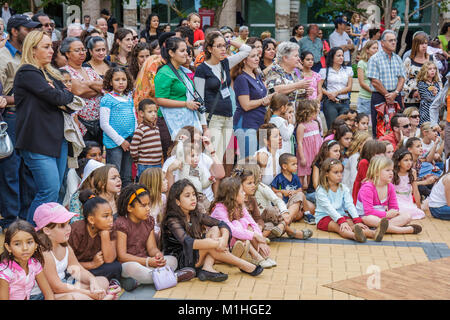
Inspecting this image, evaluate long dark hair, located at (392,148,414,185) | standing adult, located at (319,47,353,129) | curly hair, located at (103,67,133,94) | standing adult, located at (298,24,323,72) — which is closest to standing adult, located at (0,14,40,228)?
curly hair, located at (103,67,133,94)

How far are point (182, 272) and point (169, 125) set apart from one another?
221cm

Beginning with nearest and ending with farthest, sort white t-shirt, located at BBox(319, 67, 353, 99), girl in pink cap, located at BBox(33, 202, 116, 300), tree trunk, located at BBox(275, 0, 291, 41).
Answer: girl in pink cap, located at BBox(33, 202, 116, 300) → white t-shirt, located at BBox(319, 67, 353, 99) → tree trunk, located at BBox(275, 0, 291, 41)

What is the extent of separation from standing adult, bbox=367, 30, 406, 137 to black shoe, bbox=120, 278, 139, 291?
20.1ft

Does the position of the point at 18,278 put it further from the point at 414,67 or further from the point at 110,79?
the point at 414,67

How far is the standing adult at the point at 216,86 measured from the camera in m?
7.32

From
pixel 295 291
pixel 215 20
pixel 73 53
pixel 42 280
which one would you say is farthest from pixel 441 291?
pixel 215 20

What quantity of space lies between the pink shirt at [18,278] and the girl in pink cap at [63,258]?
0.19 meters

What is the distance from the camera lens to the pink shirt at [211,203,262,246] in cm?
587

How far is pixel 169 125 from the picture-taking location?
23.4 ft

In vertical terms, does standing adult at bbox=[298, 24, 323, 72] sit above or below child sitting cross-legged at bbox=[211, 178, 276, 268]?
above

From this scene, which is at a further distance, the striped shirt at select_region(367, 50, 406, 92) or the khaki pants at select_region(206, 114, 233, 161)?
the striped shirt at select_region(367, 50, 406, 92)

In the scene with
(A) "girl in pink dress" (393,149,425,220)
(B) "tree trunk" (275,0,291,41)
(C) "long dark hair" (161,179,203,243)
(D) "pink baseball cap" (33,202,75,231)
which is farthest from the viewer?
(B) "tree trunk" (275,0,291,41)

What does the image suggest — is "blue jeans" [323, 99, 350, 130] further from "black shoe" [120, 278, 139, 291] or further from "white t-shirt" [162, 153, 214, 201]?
"black shoe" [120, 278, 139, 291]

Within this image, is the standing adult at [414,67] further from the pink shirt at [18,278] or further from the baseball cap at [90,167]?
the pink shirt at [18,278]
